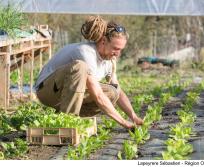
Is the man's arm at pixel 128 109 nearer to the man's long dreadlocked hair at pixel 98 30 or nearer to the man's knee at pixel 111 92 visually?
the man's knee at pixel 111 92

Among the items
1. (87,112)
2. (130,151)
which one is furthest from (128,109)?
(130,151)

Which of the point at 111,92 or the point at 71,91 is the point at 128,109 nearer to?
the point at 111,92

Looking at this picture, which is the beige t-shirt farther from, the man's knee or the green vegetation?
the green vegetation

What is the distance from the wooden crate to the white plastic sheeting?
18.0ft

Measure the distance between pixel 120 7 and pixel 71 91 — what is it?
5139mm

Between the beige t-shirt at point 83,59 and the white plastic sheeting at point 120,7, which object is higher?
the white plastic sheeting at point 120,7

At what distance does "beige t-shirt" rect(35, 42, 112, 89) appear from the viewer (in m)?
6.02

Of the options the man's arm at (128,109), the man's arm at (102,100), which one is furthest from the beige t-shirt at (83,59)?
the man's arm at (128,109)

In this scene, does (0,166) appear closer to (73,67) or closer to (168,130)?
(73,67)

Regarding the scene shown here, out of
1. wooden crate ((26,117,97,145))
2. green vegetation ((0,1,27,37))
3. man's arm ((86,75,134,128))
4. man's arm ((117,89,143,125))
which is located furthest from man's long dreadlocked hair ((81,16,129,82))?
green vegetation ((0,1,27,37))

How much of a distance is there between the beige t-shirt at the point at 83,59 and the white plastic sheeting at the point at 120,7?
4.64 meters

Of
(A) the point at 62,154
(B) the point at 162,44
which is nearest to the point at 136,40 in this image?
(B) the point at 162,44

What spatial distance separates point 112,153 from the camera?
17.7 ft

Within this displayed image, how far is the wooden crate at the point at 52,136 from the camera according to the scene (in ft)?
18.5
